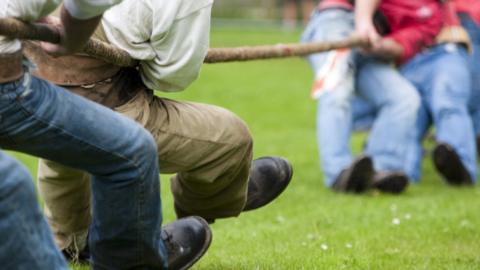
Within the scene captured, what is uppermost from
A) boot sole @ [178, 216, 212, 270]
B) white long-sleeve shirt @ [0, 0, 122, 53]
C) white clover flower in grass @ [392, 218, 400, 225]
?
white long-sleeve shirt @ [0, 0, 122, 53]

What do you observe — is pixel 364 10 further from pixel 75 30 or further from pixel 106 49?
pixel 75 30

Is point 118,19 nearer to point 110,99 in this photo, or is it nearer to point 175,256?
point 110,99

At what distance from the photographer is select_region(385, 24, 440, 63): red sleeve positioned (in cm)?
753

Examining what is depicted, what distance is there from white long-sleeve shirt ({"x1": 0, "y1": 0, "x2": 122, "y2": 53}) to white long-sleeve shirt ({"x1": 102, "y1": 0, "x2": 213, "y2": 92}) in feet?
1.85

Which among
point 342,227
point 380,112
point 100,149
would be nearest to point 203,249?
point 100,149

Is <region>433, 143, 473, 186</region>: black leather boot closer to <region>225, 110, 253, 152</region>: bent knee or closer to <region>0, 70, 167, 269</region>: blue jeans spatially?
<region>225, 110, 253, 152</region>: bent knee

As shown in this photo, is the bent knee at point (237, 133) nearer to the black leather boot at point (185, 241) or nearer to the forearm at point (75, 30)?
the black leather boot at point (185, 241)

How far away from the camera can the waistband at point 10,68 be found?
117 inches

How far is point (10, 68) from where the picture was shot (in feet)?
9.77

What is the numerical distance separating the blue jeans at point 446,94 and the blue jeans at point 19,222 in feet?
17.2

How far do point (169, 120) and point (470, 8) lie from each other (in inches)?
213

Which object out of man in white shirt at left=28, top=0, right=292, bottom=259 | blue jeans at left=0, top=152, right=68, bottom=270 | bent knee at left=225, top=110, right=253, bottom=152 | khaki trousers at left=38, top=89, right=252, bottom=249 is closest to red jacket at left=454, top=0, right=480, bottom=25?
man in white shirt at left=28, top=0, right=292, bottom=259

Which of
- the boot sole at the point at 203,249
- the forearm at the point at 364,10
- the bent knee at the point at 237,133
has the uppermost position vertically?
the bent knee at the point at 237,133

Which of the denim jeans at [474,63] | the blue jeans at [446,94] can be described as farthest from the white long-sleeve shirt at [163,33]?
the denim jeans at [474,63]
